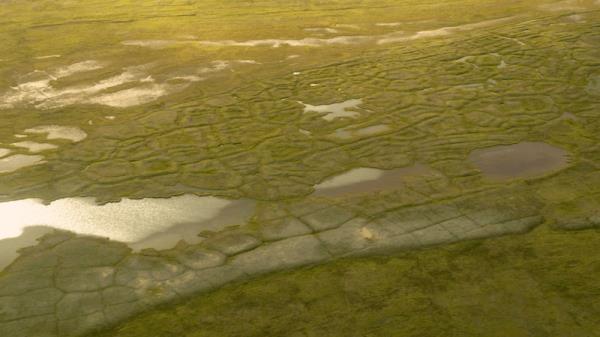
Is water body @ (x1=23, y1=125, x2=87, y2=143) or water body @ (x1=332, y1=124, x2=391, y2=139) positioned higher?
water body @ (x1=23, y1=125, x2=87, y2=143)

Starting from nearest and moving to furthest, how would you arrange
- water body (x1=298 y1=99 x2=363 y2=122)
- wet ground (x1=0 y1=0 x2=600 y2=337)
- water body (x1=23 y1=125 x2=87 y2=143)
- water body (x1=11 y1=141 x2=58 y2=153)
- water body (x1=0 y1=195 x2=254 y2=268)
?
wet ground (x1=0 y1=0 x2=600 y2=337), water body (x1=0 y1=195 x2=254 y2=268), water body (x1=11 y1=141 x2=58 y2=153), water body (x1=23 y1=125 x2=87 y2=143), water body (x1=298 y1=99 x2=363 y2=122)

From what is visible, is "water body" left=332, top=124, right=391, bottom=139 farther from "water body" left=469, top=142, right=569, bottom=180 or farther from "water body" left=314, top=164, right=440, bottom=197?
"water body" left=469, top=142, right=569, bottom=180

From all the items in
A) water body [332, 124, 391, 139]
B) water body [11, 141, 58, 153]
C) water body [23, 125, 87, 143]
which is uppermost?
water body [23, 125, 87, 143]

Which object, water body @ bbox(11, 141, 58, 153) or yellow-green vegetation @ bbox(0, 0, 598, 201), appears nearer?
yellow-green vegetation @ bbox(0, 0, 598, 201)

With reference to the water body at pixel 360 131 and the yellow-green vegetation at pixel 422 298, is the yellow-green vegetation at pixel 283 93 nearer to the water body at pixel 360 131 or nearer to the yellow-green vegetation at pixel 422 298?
the water body at pixel 360 131

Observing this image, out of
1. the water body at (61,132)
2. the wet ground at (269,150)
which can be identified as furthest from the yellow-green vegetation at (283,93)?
the water body at (61,132)

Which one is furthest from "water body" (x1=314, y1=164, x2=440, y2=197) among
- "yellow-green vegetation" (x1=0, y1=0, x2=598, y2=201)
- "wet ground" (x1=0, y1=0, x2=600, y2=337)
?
"yellow-green vegetation" (x1=0, y1=0, x2=598, y2=201)

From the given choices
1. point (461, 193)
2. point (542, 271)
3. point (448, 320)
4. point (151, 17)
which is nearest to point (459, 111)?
point (461, 193)
